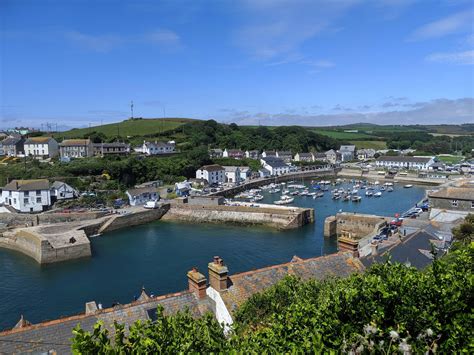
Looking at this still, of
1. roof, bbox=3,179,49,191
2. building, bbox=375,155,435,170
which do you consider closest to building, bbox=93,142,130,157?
roof, bbox=3,179,49,191

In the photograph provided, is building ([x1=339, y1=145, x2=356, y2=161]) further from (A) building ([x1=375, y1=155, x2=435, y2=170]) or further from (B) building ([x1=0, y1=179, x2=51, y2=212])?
(B) building ([x1=0, y1=179, x2=51, y2=212])

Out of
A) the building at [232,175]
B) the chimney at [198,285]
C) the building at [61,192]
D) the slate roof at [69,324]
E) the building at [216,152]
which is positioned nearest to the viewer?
the slate roof at [69,324]

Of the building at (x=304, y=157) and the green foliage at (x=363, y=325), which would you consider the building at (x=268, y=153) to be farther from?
the green foliage at (x=363, y=325)

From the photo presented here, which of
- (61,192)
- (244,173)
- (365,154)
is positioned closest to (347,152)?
(365,154)

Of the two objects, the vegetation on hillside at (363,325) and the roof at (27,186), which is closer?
the vegetation on hillside at (363,325)

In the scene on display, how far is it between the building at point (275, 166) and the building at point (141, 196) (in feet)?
135

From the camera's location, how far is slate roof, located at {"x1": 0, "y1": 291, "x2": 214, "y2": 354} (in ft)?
33.7

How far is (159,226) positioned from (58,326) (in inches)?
1428

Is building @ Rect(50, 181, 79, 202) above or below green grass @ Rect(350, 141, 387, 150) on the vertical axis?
below

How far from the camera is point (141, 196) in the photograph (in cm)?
5512

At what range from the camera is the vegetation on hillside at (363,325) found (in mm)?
6336

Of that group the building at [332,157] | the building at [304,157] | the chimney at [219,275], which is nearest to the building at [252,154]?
the building at [304,157]

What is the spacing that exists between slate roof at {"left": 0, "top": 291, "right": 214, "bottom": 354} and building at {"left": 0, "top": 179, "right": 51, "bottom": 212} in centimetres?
4273

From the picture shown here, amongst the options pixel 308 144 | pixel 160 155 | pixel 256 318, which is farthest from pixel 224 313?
pixel 308 144
